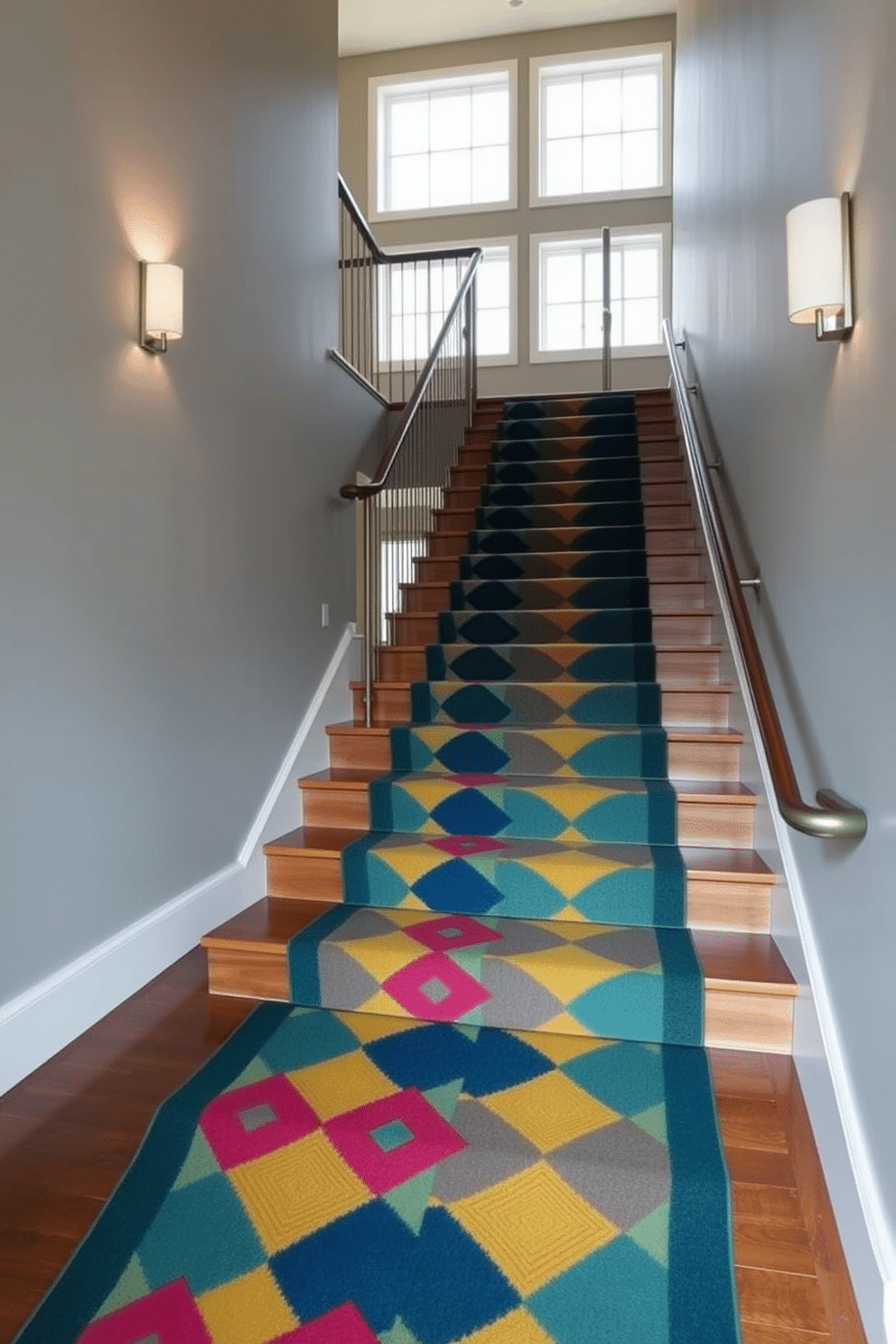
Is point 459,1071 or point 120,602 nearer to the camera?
point 459,1071

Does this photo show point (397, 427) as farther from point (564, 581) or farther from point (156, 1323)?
point (156, 1323)

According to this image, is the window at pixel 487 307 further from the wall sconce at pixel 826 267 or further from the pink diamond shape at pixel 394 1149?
the pink diamond shape at pixel 394 1149

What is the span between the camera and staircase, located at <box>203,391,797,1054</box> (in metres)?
2.24

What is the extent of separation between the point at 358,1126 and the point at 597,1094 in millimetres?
499

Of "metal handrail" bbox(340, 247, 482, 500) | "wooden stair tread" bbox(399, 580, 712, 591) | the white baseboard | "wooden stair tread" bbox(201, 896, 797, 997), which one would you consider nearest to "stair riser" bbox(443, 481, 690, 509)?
"wooden stair tread" bbox(399, 580, 712, 591)

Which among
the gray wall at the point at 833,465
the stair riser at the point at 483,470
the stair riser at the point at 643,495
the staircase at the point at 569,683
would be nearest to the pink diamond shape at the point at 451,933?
the staircase at the point at 569,683

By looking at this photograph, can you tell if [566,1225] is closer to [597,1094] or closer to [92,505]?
[597,1094]


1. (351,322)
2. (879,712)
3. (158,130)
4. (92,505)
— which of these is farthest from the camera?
(351,322)

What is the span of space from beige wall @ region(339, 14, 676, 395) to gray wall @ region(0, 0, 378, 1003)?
4.01 metres

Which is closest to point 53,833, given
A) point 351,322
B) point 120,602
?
point 120,602

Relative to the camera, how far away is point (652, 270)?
7043mm

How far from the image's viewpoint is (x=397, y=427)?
12.5ft

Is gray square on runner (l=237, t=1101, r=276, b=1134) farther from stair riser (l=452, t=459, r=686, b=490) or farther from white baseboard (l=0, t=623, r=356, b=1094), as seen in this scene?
stair riser (l=452, t=459, r=686, b=490)

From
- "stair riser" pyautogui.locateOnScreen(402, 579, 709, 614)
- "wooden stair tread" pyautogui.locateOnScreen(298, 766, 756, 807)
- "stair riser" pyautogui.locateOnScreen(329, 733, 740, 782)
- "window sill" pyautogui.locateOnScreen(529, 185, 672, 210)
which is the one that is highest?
"window sill" pyautogui.locateOnScreen(529, 185, 672, 210)
